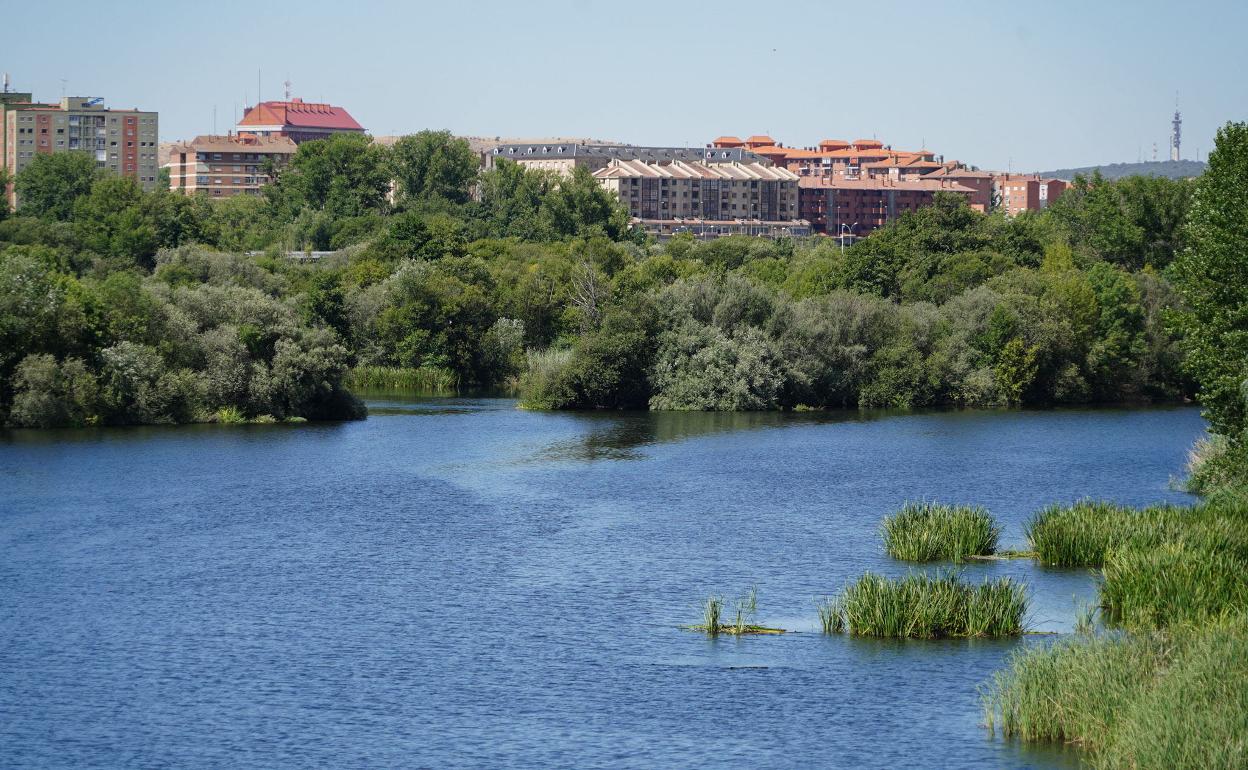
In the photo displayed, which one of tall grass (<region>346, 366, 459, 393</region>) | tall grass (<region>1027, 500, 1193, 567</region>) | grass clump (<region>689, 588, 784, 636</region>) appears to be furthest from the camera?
tall grass (<region>346, 366, 459, 393</region>)

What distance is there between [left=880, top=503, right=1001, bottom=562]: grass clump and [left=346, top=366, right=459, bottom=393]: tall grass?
44.6 metres

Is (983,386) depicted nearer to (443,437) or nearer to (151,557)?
(443,437)

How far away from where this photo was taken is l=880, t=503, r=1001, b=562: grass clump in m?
31.2

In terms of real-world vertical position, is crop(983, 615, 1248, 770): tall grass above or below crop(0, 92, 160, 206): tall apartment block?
below

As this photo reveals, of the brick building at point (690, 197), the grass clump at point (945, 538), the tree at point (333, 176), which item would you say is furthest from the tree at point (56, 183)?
the grass clump at point (945, 538)

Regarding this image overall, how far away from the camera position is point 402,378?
74.3m

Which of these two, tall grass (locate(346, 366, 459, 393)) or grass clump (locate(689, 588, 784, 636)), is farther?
tall grass (locate(346, 366, 459, 393))

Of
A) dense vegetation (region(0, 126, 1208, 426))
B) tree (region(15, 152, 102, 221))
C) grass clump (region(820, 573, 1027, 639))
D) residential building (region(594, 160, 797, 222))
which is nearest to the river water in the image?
grass clump (region(820, 573, 1027, 639))

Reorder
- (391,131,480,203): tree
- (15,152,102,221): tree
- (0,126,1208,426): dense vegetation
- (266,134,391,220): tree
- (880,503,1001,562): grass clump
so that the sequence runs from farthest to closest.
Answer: (391,131,480,203): tree < (266,134,391,220): tree < (15,152,102,221): tree < (0,126,1208,426): dense vegetation < (880,503,1001,562): grass clump

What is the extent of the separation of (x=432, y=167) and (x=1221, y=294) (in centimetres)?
11126

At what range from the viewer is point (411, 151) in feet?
472

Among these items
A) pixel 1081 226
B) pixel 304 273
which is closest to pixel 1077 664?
pixel 304 273

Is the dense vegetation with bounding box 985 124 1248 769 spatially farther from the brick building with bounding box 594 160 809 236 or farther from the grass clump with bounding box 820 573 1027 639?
the brick building with bounding box 594 160 809 236

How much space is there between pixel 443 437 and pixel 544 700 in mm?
32762
